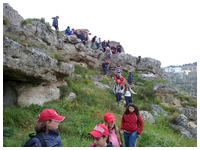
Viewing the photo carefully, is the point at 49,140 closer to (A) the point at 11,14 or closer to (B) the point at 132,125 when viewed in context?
(B) the point at 132,125

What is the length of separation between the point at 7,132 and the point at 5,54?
337cm

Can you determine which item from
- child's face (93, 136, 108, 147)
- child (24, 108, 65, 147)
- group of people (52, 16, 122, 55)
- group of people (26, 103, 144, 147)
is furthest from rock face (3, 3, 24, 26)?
child's face (93, 136, 108, 147)

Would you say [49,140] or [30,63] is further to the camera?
[30,63]

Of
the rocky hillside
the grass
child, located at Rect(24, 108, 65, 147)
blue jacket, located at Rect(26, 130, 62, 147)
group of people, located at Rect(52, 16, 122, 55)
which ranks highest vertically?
group of people, located at Rect(52, 16, 122, 55)

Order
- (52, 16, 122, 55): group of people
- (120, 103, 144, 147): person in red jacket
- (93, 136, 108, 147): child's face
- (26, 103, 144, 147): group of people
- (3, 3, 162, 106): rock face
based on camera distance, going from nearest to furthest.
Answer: (26, 103, 144, 147): group of people < (93, 136, 108, 147): child's face < (120, 103, 144, 147): person in red jacket < (3, 3, 162, 106): rock face < (52, 16, 122, 55): group of people

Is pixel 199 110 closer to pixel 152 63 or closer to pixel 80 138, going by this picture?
pixel 80 138

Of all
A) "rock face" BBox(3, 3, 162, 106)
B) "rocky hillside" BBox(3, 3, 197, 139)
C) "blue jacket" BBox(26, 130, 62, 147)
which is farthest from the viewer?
"rocky hillside" BBox(3, 3, 197, 139)

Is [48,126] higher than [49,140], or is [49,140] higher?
[48,126]

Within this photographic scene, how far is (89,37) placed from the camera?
29172mm

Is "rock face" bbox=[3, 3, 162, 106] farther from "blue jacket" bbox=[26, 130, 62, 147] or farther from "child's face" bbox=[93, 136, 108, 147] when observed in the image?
"child's face" bbox=[93, 136, 108, 147]

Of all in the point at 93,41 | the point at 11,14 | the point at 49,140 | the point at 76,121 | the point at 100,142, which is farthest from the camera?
the point at 93,41

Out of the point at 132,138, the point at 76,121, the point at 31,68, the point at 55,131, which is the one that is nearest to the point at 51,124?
the point at 55,131

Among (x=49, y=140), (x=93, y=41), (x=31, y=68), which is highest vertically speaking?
(x=93, y=41)

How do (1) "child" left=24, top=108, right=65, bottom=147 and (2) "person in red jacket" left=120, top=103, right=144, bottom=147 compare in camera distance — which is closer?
(1) "child" left=24, top=108, right=65, bottom=147
